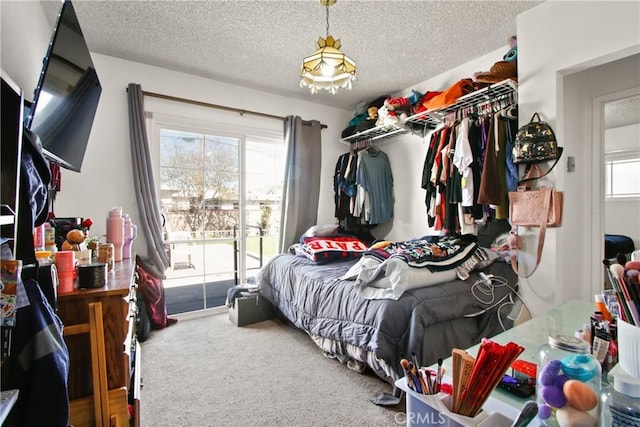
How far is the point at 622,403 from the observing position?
0.51 metres

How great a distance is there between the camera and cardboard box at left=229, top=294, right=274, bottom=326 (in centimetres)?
289

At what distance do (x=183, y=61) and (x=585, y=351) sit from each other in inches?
128

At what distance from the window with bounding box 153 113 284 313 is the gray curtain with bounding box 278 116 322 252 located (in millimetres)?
208

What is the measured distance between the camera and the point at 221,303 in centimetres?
346

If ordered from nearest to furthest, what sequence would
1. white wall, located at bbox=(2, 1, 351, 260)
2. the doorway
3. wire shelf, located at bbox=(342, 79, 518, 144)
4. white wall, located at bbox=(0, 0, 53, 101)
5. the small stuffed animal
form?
the small stuffed animal → white wall, located at bbox=(0, 0, 53, 101) → the doorway → wire shelf, located at bbox=(342, 79, 518, 144) → white wall, located at bbox=(2, 1, 351, 260)

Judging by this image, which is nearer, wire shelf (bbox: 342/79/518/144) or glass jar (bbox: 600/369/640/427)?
glass jar (bbox: 600/369/640/427)

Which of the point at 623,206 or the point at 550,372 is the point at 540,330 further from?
the point at 623,206

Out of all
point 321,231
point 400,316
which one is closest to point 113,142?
point 321,231

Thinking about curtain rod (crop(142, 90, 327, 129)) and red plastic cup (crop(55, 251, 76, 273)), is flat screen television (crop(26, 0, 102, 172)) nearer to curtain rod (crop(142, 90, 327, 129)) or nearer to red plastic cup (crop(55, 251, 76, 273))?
red plastic cup (crop(55, 251, 76, 273))

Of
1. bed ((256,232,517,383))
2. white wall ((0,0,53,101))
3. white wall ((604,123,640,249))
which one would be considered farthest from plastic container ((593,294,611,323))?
white wall ((0,0,53,101))

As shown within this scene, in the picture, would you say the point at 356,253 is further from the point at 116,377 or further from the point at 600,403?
the point at 600,403

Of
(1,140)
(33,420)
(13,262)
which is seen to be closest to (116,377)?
(33,420)

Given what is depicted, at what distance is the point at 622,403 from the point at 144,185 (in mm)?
3088

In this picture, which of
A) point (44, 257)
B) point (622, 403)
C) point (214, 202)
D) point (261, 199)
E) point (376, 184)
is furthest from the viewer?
point (261, 199)
